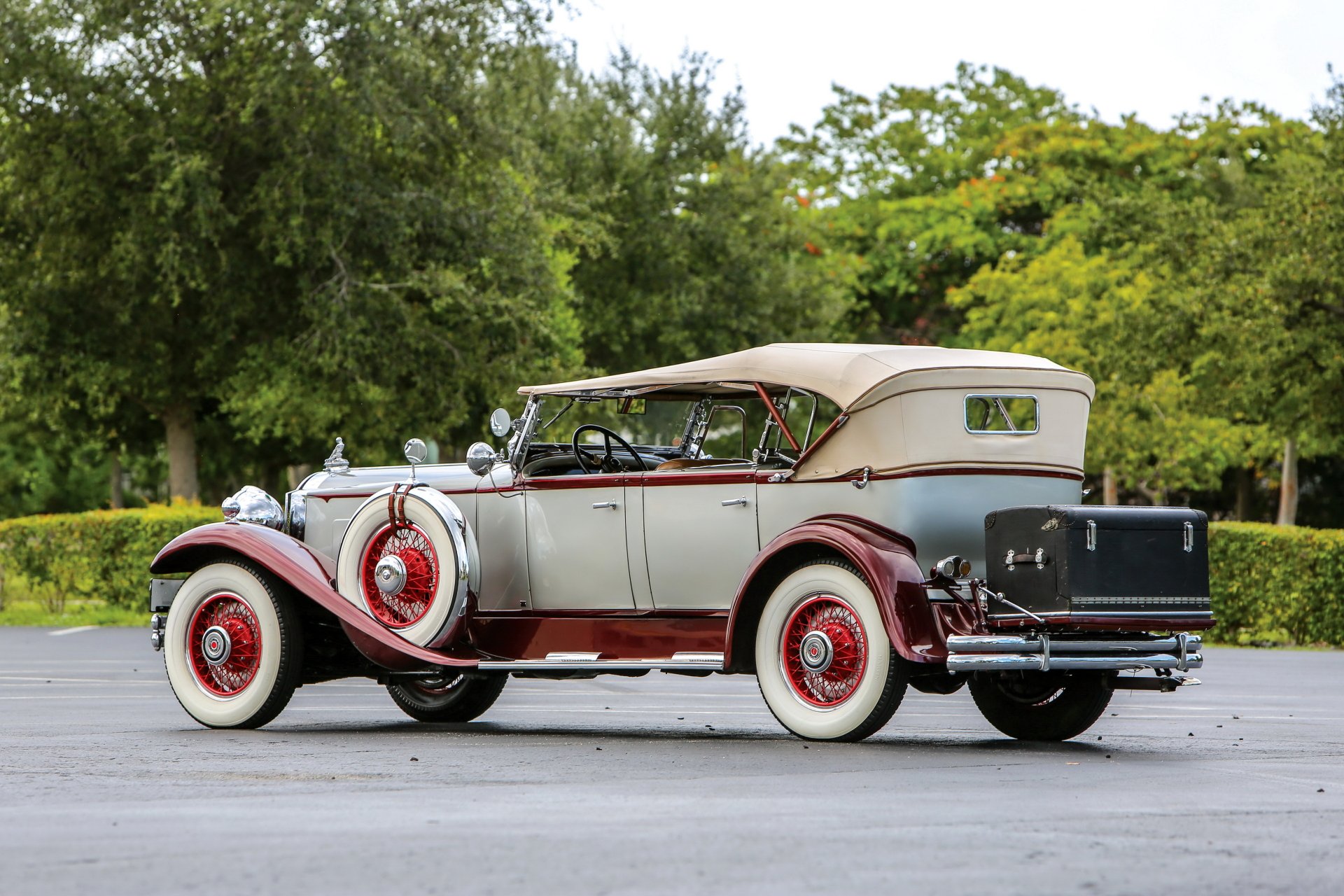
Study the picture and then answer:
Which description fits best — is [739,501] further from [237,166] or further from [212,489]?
[212,489]

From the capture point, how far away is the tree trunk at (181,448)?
30.9 meters

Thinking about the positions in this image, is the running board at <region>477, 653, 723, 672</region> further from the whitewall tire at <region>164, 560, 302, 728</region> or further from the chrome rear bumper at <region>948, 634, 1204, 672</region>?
the chrome rear bumper at <region>948, 634, 1204, 672</region>

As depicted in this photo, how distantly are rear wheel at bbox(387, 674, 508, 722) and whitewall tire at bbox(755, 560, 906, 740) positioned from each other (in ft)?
7.74

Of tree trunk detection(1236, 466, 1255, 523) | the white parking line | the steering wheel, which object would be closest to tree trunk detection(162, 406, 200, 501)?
the white parking line

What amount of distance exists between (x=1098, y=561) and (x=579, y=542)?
2.99 metres

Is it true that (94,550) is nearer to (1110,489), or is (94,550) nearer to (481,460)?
(481,460)

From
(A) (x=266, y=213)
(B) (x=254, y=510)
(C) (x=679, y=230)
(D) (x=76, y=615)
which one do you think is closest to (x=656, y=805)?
(B) (x=254, y=510)

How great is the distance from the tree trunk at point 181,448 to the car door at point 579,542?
2105 cm

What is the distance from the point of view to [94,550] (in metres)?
25.5

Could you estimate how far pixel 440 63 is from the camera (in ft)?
95.2

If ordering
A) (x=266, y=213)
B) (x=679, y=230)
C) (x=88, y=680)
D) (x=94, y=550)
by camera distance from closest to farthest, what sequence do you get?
(x=88, y=680), (x=94, y=550), (x=266, y=213), (x=679, y=230)

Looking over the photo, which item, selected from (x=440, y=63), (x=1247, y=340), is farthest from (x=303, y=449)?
(x=1247, y=340)

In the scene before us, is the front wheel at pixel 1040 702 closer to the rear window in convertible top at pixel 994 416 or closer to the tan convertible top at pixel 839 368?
the rear window in convertible top at pixel 994 416

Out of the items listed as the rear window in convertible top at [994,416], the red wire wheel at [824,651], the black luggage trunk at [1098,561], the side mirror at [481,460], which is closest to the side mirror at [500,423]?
the side mirror at [481,460]
